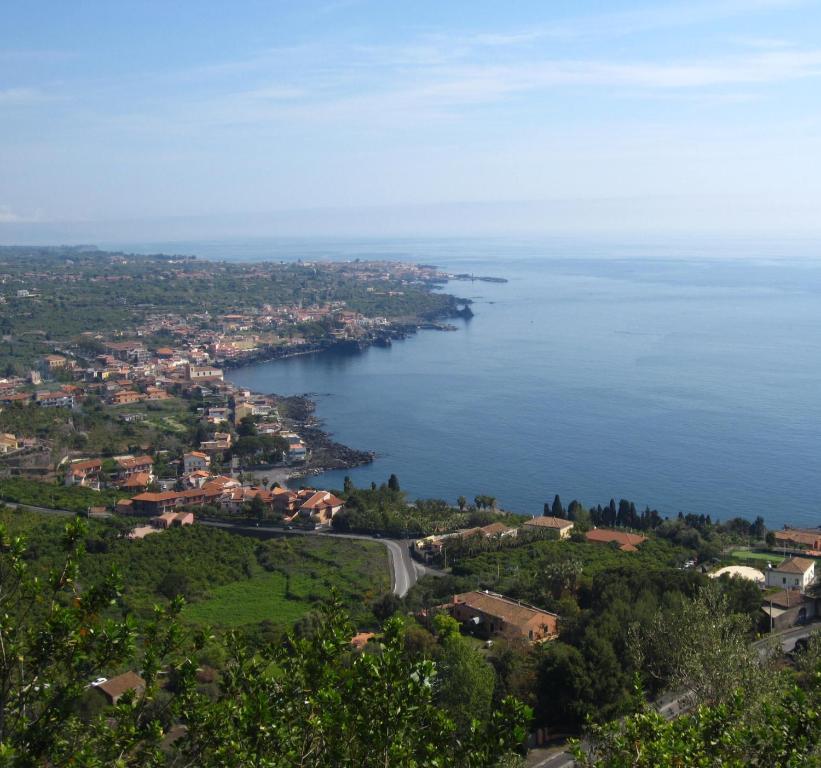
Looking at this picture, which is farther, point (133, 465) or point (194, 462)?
point (194, 462)

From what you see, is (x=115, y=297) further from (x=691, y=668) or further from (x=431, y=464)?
(x=691, y=668)

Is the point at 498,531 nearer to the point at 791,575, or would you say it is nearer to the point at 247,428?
the point at 791,575

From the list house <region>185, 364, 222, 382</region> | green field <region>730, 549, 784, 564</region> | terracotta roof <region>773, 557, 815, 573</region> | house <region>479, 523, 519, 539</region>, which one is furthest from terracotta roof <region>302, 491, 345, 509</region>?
house <region>185, 364, 222, 382</region>

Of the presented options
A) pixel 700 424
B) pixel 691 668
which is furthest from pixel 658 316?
pixel 691 668

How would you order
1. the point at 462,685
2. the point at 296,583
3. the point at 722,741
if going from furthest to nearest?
1. the point at 296,583
2. the point at 462,685
3. the point at 722,741

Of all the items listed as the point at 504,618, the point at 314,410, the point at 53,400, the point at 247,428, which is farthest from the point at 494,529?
the point at 53,400

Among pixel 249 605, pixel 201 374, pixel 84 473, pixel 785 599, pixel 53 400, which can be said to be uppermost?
pixel 785 599
